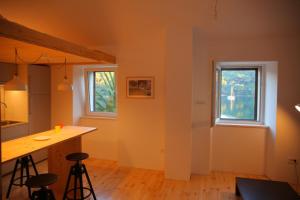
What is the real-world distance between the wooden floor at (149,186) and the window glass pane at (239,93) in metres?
1.21

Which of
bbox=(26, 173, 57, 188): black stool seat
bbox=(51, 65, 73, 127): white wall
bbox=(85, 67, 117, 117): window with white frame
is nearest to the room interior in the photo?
bbox=(51, 65, 73, 127): white wall

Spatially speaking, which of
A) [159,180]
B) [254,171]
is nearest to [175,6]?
[159,180]

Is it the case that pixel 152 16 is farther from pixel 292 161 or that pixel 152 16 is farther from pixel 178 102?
pixel 292 161

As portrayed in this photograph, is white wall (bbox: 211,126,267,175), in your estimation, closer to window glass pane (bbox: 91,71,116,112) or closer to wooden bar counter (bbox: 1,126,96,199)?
window glass pane (bbox: 91,71,116,112)

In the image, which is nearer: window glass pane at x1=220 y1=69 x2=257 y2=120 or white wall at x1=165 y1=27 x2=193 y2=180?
white wall at x1=165 y1=27 x2=193 y2=180

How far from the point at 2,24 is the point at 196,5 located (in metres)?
2.38

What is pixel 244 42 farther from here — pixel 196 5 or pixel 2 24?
pixel 2 24

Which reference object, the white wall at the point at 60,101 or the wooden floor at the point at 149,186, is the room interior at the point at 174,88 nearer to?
the wooden floor at the point at 149,186

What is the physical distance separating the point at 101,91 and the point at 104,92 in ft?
0.27

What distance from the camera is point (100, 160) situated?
467cm

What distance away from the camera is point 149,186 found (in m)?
3.48

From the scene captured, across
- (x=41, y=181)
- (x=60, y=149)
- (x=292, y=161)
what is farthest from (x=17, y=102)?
(x=292, y=161)

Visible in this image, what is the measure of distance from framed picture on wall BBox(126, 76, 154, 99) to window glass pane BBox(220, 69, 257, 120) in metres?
1.42

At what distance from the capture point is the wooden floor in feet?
10.4
